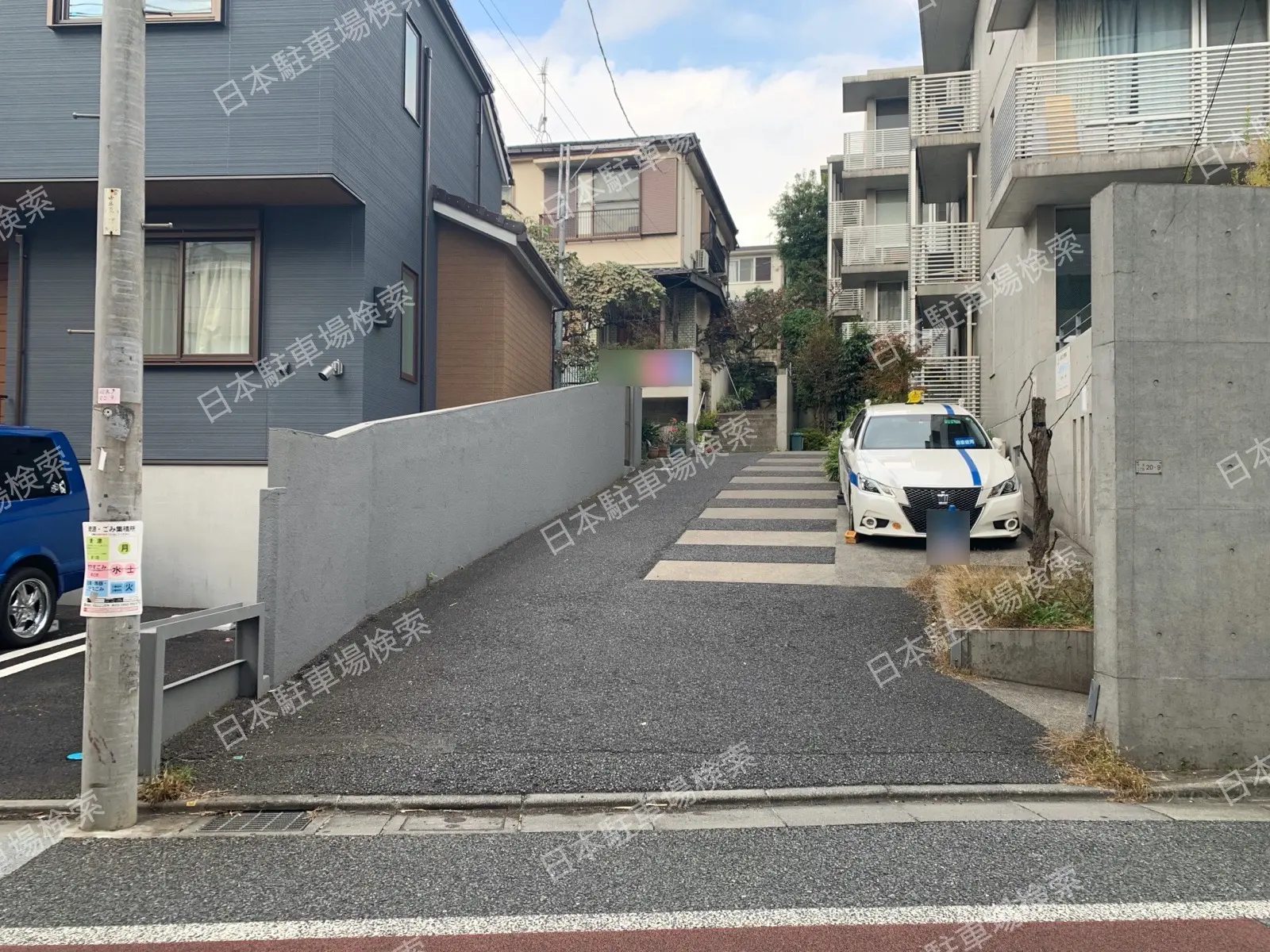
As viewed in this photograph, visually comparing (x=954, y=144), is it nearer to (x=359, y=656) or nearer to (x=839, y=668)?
(x=839, y=668)

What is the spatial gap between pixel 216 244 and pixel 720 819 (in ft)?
29.1

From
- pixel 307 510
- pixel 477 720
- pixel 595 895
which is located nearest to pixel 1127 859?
pixel 595 895

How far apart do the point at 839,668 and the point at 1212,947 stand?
371 centimetres

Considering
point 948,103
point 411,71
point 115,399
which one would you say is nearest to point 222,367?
point 411,71

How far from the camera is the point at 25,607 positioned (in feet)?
26.7

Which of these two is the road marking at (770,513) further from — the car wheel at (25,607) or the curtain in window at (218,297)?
the car wheel at (25,607)

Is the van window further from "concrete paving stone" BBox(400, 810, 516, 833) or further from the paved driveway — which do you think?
"concrete paving stone" BBox(400, 810, 516, 833)

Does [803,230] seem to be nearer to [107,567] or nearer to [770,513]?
[770,513]

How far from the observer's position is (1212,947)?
3.42 m

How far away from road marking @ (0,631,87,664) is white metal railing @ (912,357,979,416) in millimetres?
13859

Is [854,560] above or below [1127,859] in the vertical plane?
above

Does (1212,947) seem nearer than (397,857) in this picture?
Yes

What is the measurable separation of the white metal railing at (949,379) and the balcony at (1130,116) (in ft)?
18.8

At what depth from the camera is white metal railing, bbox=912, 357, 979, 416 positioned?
17.6 meters
